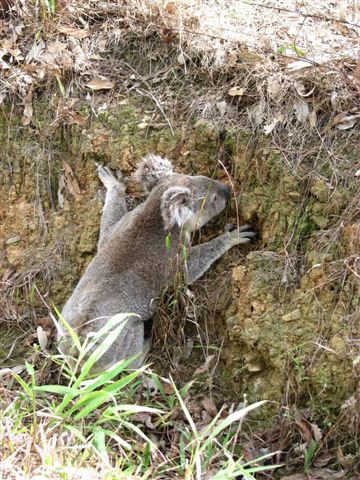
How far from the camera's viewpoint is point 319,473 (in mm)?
3578

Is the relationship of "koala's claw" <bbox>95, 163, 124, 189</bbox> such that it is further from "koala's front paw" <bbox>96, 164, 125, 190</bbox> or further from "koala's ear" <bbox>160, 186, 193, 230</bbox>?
"koala's ear" <bbox>160, 186, 193, 230</bbox>

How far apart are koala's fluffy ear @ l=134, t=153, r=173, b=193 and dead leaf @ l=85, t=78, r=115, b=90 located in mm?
825

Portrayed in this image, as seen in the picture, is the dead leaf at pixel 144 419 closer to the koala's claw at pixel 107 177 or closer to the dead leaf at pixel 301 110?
the koala's claw at pixel 107 177

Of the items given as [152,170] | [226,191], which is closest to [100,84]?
[152,170]

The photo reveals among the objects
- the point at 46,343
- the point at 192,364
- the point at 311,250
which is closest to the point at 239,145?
the point at 311,250

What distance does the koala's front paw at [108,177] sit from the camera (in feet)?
17.0

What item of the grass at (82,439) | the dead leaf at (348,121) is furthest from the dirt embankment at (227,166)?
the grass at (82,439)

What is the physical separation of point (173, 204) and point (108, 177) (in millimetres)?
818

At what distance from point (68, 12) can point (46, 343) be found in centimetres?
282

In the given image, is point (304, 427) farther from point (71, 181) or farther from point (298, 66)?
point (71, 181)

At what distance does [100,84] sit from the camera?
5371 millimetres

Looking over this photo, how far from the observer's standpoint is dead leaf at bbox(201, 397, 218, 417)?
417 cm

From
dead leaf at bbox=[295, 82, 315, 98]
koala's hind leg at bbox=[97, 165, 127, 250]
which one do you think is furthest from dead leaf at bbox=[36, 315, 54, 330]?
dead leaf at bbox=[295, 82, 315, 98]

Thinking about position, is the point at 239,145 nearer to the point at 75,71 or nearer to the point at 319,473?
the point at 75,71
